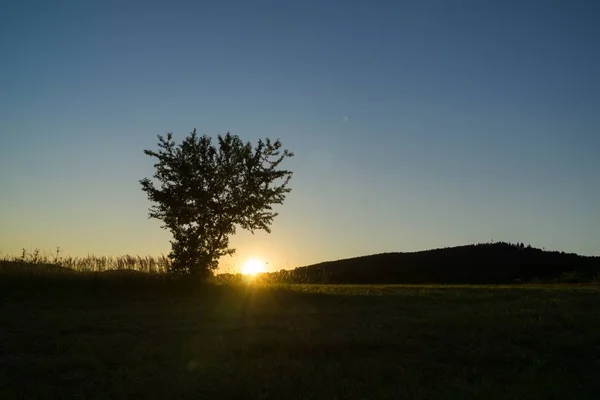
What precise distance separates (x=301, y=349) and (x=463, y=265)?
60.8m

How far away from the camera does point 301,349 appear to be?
12.4 meters

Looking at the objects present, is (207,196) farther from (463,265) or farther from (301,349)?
(463,265)

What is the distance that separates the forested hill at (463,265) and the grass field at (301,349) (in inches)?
1607

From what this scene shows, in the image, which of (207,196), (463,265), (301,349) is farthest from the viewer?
(463,265)

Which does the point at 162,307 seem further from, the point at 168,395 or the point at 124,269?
the point at 168,395

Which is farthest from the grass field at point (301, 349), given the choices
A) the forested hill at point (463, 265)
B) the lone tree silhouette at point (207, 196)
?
the forested hill at point (463, 265)

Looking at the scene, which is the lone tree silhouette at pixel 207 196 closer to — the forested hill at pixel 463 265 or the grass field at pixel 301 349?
the grass field at pixel 301 349

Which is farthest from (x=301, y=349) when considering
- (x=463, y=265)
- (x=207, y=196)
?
(x=463, y=265)

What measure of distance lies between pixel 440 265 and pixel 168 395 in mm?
64360

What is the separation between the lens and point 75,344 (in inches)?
504

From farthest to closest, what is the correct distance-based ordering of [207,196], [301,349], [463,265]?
[463,265]
[207,196]
[301,349]

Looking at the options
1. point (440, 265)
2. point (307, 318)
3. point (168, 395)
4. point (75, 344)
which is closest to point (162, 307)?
point (307, 318)

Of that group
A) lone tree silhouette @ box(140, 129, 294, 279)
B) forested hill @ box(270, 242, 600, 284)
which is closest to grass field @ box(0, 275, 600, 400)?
lone tree silhouette @ box(140, 129, 294, 279)

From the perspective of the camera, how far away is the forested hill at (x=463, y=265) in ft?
207
